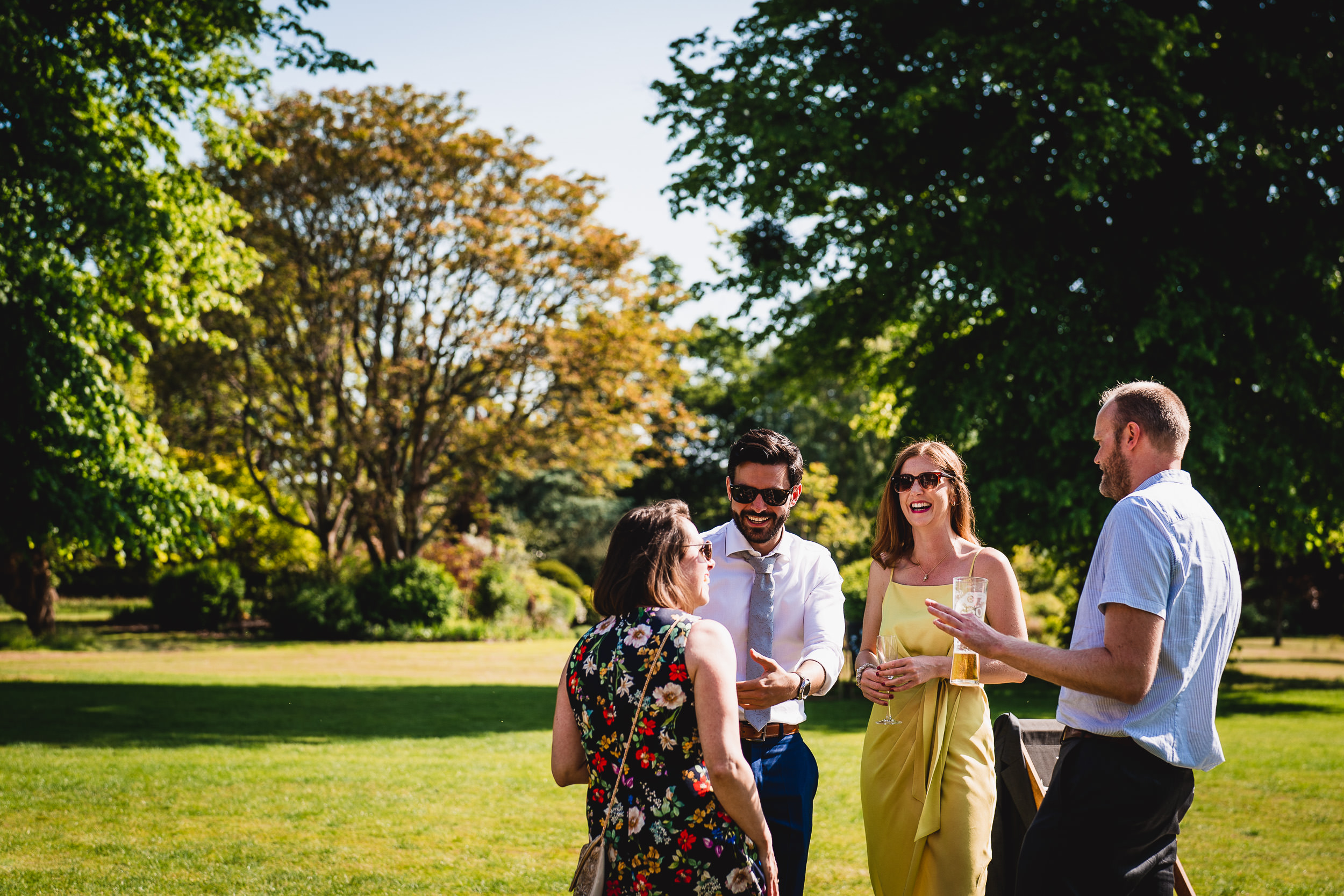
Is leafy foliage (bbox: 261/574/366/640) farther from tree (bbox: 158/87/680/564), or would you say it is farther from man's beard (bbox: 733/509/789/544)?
man's beard (bbox: 733/509/789/544)

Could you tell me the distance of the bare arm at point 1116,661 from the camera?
2895mm

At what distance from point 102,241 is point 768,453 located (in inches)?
522

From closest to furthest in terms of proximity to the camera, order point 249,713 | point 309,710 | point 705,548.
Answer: point 705,548, point 249,713, point 309,710

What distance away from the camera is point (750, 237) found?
17859 millimetres

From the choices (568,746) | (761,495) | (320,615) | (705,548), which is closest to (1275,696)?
(761,495)

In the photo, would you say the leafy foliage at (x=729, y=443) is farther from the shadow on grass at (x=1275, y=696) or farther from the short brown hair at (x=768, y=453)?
the short brown hair at (x=768, y=453)

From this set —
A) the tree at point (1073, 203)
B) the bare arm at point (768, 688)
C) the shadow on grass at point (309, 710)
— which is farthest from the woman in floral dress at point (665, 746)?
the tree at point (1073, 203)

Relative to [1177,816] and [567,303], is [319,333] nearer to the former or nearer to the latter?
[567,303]

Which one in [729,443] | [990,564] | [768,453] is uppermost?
[729,443]

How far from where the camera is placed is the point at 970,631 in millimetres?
3117

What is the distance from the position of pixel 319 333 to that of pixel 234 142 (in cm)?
1007

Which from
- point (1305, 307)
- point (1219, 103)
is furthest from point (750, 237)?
point (1305, 307)

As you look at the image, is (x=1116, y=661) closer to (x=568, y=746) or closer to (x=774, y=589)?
(x=774, y=589)

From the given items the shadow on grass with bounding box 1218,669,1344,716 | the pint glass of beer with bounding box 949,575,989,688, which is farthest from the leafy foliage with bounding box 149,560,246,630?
the pint glass of beer with bounding box 949,575,989,688
